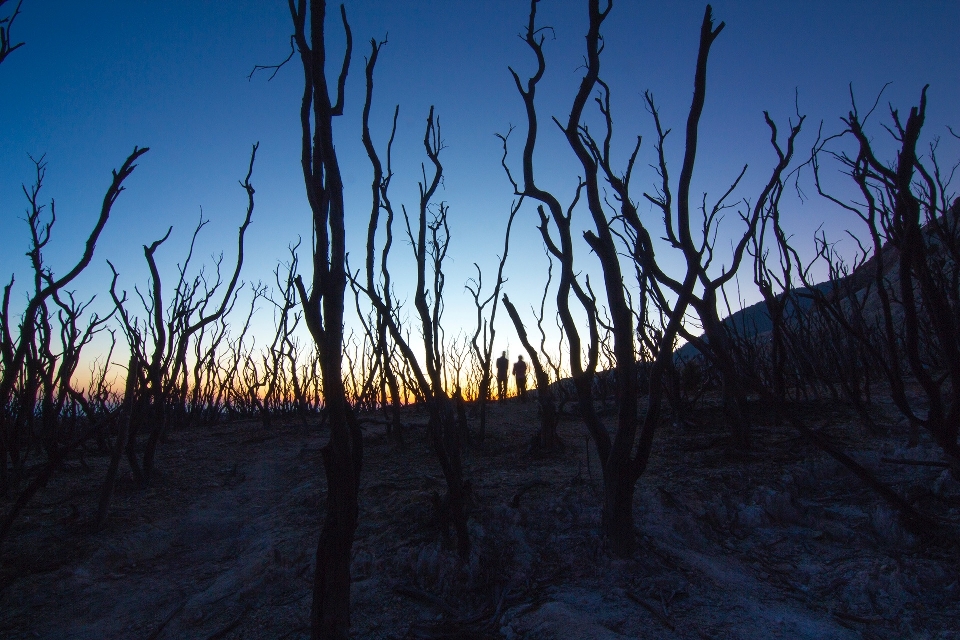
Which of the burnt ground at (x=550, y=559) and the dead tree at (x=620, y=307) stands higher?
the dead tree at (x=620, y=307)

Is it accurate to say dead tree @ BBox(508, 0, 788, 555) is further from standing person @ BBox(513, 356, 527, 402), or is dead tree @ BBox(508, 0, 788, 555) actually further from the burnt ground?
standing person @ BBox(513, 356, 527, 402)

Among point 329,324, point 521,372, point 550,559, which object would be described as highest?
point 521,372

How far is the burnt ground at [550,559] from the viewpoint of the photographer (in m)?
3.21

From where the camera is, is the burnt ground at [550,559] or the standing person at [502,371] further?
the standing person at [502,371]

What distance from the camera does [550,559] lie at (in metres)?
3.91

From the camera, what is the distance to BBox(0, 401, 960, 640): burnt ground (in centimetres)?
321

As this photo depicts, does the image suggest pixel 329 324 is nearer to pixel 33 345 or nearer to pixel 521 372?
pixel 33 345

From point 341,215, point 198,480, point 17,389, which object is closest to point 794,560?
point 341,215

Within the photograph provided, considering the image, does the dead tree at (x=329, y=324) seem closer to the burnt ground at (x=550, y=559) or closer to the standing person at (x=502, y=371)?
the burnt ground at (x=550, y=559)

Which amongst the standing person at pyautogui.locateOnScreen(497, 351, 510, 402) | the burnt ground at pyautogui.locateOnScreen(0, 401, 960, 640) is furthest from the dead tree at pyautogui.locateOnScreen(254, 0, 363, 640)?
the standing person at pyautogui.locateOnScreen(497, 351, 510, 402)

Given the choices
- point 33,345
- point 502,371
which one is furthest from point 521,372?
point 33,345

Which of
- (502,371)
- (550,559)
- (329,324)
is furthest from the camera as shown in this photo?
(502,371)

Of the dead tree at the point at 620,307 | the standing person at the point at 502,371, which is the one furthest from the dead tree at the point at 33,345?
the standing person at the point at 502,371

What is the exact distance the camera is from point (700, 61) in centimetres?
366
